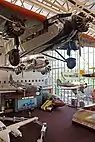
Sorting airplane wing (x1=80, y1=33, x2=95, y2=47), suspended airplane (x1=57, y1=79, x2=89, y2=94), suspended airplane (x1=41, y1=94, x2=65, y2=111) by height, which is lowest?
suspended airplane (x1=41, y1=94, x2=65, y2=111)

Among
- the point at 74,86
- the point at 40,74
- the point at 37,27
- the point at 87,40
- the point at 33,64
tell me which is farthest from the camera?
the point at 40,74

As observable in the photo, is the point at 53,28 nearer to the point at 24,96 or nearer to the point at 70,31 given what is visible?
the point at 70,31

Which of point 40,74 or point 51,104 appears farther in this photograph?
point 40,74

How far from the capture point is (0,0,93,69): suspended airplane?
16.8 ft

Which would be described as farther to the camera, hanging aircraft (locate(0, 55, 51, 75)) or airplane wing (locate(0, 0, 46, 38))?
hanging aircraft (locate(0, 55, 51, 75))

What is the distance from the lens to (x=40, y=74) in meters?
12.8

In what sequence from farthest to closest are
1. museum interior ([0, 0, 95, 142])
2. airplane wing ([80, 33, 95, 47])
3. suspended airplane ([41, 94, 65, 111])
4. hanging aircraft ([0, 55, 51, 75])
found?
suspended airplane ([41, 94, 65, 111]) < hanging aircraft ([0, 55, 51, 75]) < airplane wing ([80, 33, 95, 47]) < museum interior ([0, 0, 95, 142])

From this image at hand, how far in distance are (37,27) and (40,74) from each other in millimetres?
6979

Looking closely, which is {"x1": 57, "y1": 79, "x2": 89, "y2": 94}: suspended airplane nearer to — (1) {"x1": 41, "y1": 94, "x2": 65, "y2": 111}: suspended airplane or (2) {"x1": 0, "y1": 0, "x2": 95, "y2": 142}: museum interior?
(2) {"x1": 0, "y1": 0, "x2": 95, "y2": 142}: museum interior

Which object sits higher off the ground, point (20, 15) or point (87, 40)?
point (20, 15)

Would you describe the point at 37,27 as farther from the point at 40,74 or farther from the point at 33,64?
the point at 40,74

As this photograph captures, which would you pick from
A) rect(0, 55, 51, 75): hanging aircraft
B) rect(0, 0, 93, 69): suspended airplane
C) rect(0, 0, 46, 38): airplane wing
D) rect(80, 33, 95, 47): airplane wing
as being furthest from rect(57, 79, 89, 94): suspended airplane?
rect(0, 0, 46, 38): airplane wing

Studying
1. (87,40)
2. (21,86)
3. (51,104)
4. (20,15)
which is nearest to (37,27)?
(20,15)

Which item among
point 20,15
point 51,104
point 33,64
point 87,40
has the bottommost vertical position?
point 51,104
